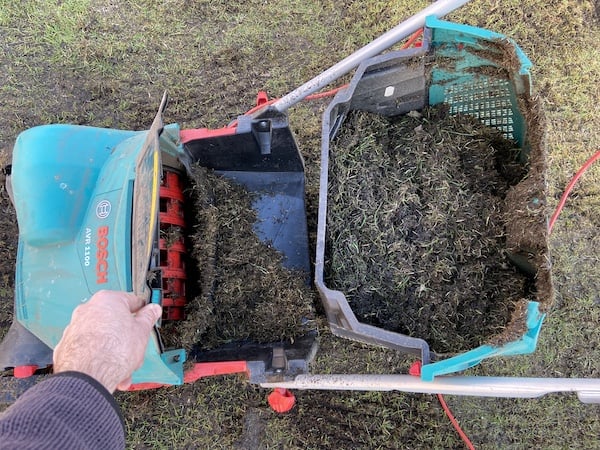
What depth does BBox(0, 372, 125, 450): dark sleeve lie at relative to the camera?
40.1 inches

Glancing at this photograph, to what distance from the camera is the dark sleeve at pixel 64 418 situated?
102 centimetres

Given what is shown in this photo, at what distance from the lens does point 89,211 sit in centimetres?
169

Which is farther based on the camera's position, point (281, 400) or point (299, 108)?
point (299, 108)

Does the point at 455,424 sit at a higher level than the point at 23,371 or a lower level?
lower

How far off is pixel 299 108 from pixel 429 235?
3.30ft

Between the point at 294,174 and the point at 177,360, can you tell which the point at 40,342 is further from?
the point at 294,174

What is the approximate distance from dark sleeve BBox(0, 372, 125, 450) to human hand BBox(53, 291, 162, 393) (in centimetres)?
6

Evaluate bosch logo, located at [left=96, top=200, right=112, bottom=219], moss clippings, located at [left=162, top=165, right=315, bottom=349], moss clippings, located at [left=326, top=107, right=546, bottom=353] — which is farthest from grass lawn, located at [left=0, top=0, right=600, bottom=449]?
bosch logo, located at [left=96, top=200, right=112, bottom=219]

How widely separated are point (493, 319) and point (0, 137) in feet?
7.65

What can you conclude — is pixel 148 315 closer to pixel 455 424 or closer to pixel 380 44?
pixel 380 44

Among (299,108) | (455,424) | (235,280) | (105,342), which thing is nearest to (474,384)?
(455,424)

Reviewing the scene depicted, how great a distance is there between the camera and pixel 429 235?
1.75 meters

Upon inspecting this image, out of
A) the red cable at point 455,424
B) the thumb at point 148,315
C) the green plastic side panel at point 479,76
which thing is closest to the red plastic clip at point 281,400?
the red cable at point 455,424

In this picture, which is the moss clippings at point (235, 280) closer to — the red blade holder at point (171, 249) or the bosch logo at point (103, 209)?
the red blade holder at point (171, 249)
